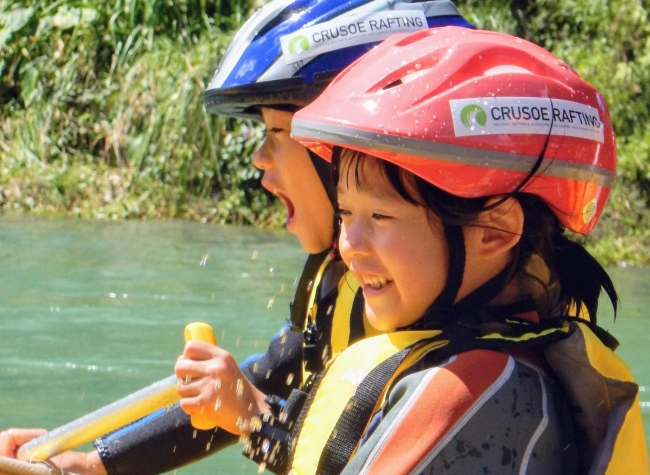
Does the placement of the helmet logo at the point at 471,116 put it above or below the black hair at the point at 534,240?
above

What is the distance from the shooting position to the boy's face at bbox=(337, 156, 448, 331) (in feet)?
6.30

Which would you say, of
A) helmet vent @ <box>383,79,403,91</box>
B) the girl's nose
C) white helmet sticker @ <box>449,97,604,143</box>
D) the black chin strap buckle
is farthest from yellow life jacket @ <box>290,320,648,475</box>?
the girl's nose

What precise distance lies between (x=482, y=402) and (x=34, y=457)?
1.28 metres

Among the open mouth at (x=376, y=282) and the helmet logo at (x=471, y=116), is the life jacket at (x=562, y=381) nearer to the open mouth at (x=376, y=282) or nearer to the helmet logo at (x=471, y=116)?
the open mouth at (x=376, y=282)

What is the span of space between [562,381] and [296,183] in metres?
1.09

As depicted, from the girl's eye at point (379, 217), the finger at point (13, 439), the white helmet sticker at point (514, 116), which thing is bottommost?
the finger at point (13, 439)

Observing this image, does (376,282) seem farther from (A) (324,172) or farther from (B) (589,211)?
(A) (324,172)

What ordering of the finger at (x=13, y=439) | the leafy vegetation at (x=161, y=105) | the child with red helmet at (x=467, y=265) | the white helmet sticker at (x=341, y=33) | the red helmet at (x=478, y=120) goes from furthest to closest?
1. the leafy vegetation at (x=161, y=105)
2. the white helmet sticker at (x=341, y=33)
3. the finger at (x=13, y=439)
4. the red helmet at (x=478, y=120)
5. the child with red helmet at (x=467, y=265)

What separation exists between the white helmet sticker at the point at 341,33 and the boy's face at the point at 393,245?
839 mm

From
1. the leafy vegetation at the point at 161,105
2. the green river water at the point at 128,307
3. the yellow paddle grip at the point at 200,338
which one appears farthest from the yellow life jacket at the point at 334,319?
the leafy vegetation at the point at 161,105

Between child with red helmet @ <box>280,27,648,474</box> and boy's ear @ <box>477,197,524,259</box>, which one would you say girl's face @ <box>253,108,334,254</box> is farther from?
boy's ear @ <box>477,197,524,259</box>

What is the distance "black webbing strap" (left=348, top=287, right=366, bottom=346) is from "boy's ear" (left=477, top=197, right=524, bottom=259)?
23.7 inches

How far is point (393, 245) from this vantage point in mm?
1919

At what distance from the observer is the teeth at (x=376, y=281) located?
77.9 inches
